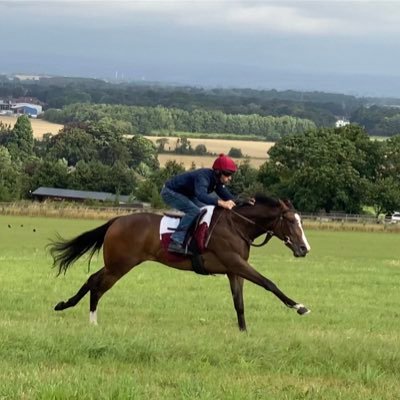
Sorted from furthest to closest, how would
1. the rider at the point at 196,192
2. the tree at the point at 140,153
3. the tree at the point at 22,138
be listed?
the tree at the point at 22,138
the tree at the point at 140,153
the rider at the point at 196,192

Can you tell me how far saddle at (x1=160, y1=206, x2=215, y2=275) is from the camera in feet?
38.8

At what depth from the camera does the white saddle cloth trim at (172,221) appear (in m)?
11.9

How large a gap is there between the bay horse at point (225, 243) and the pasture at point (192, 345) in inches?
22.9

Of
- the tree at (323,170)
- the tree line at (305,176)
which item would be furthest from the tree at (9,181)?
the tree at (323,170)

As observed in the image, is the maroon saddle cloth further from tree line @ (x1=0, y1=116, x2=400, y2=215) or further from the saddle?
tree line @ (x1=0, y1=116, x2=400, y2=215)

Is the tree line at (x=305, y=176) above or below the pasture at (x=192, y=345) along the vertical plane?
below

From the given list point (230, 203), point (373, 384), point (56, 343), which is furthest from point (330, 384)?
point (230, 203)

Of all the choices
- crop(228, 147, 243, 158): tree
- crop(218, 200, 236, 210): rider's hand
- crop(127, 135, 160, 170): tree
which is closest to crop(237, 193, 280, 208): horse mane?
crop(218, 200, 236, 210): rider's hand

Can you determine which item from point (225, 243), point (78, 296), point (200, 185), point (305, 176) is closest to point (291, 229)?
point (225, 243)

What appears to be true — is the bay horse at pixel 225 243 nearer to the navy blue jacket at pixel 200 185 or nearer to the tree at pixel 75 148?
the navy blue jacket at pixel 200 185

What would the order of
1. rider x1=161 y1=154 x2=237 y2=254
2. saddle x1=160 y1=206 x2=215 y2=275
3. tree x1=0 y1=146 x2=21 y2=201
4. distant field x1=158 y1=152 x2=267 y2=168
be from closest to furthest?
rider x1=161 y1=154 x2=237 y2=254 < saddle x1=160 y1=206 x2=215 y2=275 < tree x1=0 y1=146 x2=21 y2=201 < distant field x1=158 y1=152 x2=267 y2=168

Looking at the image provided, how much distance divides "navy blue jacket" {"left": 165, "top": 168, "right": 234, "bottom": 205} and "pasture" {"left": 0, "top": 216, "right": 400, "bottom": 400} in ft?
5.99

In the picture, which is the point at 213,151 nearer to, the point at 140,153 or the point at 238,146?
the point at 238,146

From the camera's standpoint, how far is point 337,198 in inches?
3258
